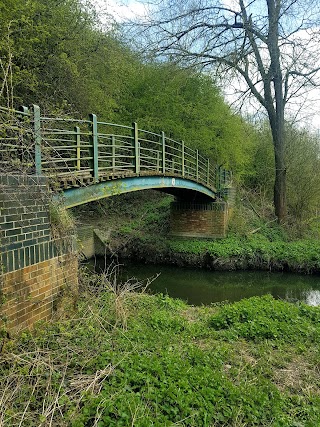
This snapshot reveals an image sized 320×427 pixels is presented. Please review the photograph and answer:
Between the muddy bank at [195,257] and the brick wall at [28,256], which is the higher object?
the brick wall at [28,256]

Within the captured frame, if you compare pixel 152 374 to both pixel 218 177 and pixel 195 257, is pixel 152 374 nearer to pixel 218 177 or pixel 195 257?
pixel 195 257

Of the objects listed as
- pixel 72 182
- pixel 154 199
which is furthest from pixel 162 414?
pixel 154 199

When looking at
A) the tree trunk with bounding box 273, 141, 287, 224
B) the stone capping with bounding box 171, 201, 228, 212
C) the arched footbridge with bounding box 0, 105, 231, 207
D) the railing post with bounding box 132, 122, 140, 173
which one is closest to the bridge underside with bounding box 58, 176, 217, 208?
the arched footbridge with bounding box 0, 105, 231, 207

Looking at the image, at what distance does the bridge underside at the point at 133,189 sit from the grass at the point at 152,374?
189 cm

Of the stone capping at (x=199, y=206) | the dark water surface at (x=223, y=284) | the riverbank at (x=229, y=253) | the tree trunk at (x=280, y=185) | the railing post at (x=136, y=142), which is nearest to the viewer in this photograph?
the railing post at (x=136, y=142)

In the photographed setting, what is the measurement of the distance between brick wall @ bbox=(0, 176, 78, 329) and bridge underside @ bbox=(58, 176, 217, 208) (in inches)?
41.5

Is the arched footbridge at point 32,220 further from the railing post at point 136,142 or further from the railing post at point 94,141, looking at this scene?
the railing post at point 136,142

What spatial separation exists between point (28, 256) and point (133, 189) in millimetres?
5167

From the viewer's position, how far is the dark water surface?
451 inches

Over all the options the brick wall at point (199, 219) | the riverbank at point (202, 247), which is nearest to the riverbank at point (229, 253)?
the riverbank at point (202, 247)

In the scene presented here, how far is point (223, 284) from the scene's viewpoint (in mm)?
12680

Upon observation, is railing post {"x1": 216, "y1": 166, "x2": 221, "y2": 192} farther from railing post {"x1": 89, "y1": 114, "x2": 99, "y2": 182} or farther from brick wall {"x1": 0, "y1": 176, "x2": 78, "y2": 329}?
brick wall {"x1": 0, "y1": 176, "x2": 78, "y2": 329}

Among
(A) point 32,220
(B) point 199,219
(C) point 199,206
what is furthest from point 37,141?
(C) point 199,206

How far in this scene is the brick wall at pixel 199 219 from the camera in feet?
52.2
